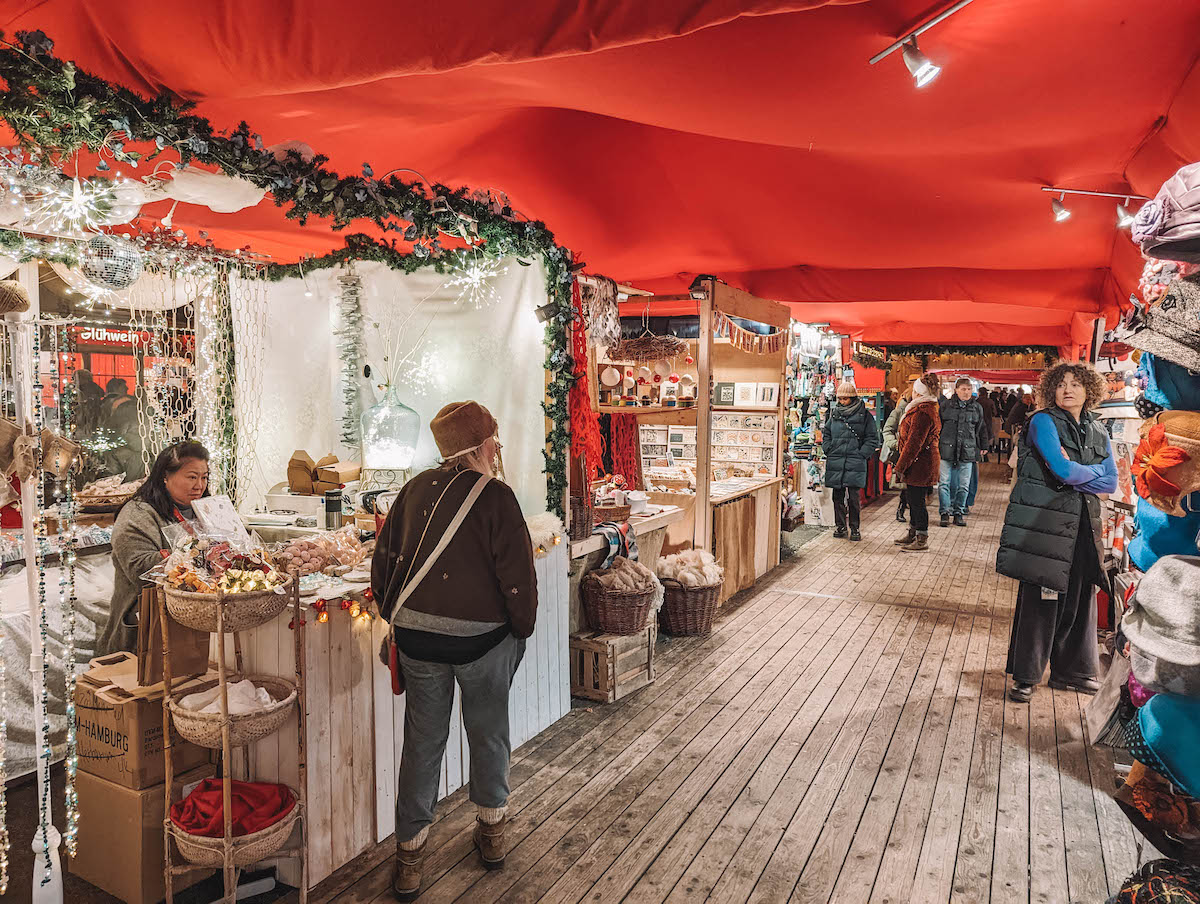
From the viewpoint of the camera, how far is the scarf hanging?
20.6 ft

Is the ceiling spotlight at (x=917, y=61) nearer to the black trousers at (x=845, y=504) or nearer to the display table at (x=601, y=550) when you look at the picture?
the display table at (x=601, y=550)

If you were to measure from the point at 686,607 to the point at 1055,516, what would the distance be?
2.33m

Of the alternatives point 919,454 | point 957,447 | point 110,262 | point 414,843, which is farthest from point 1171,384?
point 957,447

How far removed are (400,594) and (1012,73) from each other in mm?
3065

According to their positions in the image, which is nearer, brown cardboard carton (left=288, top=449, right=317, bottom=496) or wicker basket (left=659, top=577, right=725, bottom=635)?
brown cardboard carton (left=288, top=449, right=317, bottom=496)

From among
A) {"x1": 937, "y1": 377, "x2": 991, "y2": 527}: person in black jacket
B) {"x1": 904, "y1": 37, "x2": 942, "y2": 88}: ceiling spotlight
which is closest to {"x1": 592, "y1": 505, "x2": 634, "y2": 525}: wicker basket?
{"x1": 904, "y1": 37, "x2": 942, "y2": 88}: ceiling spotlight

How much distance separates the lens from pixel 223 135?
104 inches

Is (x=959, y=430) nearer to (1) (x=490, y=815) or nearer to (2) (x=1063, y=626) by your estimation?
(2) (x=1063, y=626)

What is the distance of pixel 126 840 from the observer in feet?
8.42

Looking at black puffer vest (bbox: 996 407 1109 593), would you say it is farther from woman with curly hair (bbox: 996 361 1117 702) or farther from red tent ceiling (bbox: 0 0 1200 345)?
red tent ceiling (bbox: 0 0 1200 345)

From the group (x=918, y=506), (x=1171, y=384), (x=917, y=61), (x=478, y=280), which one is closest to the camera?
(x=1171, y=384)

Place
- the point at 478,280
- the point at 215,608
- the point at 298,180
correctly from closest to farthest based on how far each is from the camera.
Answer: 1. the point at 215,608
2. the point at 298,180
3. the point at 478,280

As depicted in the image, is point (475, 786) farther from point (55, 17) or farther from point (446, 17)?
point (55, 17)

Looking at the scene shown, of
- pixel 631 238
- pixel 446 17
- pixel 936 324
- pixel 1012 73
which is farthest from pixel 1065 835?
pixel 936 324
